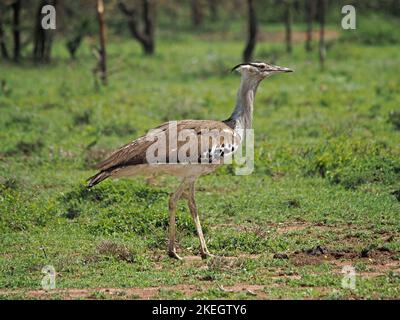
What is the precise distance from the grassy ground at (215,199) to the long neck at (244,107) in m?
0.76

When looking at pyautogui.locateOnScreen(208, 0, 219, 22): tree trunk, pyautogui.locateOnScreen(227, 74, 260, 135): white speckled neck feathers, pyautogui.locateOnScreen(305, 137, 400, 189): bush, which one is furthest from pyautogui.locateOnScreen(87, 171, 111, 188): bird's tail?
pyautogui.locateOnScreen(208, 0, 219, 22): tree trunk

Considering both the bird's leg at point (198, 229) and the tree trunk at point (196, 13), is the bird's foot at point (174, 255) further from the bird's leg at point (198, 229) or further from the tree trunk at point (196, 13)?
the tree trunk at point (196, 13)

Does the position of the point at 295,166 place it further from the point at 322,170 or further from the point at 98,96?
the point at 98,96

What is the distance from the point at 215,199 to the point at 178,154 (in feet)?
5.25

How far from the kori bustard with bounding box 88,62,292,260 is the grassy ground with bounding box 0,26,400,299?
1.38 ft

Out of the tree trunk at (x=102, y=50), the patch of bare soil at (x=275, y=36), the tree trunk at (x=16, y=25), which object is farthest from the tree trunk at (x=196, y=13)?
the tree trunk at (x=102, y=50)

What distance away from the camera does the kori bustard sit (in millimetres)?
5574

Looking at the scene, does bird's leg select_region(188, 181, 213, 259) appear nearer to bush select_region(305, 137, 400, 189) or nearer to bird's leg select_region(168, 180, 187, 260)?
bird's leg select_region(168, 180, 187, 260)

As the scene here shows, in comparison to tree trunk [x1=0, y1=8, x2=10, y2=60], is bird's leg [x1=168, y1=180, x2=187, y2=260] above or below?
below

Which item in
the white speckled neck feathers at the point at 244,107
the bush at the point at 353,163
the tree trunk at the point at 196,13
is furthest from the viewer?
the tree trunk at the point at 196,13

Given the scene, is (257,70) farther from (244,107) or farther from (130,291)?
(130,291)

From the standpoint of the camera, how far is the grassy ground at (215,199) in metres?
5.15

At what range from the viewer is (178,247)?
235 inches
